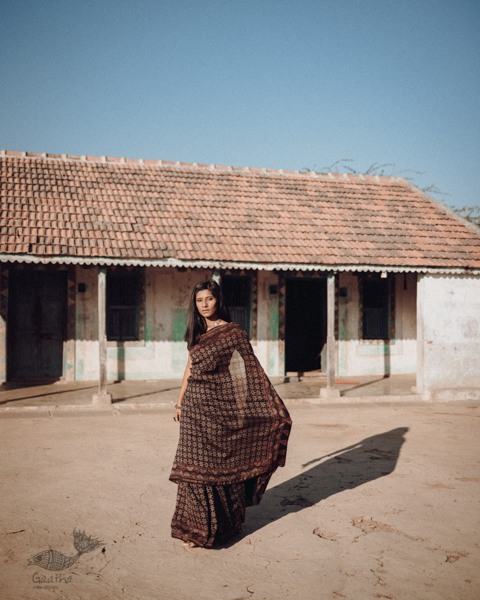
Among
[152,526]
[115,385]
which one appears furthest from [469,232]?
[152,526]

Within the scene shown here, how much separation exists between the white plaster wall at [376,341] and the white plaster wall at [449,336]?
2.43 m

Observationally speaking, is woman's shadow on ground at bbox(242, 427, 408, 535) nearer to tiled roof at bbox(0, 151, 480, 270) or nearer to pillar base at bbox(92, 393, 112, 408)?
tiled roof at bbox(0, 151, 480, 270)

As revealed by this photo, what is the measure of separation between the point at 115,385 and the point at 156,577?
846 centimetres

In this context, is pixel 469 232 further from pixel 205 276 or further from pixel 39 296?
pixel 39 296

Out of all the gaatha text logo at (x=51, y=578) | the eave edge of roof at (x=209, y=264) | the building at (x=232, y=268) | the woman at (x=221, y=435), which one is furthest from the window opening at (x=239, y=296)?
the gaatha text logo at (x=51, y=578)

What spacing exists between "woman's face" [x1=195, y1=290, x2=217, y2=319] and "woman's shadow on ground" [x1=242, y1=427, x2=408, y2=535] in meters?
1.78

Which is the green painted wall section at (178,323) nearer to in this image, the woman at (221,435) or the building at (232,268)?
the building at (232,268)

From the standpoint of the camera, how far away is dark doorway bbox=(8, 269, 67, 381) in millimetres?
12156

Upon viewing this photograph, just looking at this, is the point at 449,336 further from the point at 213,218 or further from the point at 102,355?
the point at 102,355

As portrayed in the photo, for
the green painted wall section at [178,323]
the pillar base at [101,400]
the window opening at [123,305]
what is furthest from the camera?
the green painted wall section at [178,323]

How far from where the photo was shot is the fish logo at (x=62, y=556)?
3.85m

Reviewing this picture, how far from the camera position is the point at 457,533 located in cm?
450

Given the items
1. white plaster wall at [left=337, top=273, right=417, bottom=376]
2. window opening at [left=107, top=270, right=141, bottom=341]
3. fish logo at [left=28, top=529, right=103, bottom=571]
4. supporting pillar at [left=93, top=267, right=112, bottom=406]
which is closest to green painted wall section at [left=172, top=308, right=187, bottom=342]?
window opening at [left=107, top=270, right=141, bottom=341]

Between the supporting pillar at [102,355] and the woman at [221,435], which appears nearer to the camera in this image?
the woman at [221,435]
